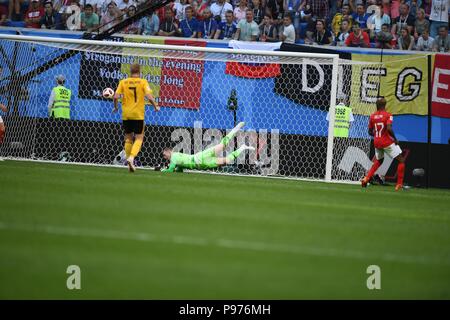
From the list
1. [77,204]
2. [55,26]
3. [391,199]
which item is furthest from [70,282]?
[55,26]

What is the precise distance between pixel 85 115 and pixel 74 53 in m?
2.02

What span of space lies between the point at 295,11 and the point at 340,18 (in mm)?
1408

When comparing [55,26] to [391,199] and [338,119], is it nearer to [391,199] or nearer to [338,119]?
[338,119]

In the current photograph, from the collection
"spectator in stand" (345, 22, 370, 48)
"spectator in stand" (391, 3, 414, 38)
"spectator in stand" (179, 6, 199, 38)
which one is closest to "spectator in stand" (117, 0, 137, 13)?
"spectator in stand" (179, 6, 199, 38)

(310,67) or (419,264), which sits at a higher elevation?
(310,67)

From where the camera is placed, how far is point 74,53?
82.4ft

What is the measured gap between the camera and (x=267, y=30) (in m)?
27.0

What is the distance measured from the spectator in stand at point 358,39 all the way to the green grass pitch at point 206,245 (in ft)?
42.6

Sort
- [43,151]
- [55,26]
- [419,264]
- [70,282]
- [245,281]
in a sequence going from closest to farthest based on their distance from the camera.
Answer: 1. [70,282]
2. [245,281]
3. [419,264]
4. [43,151]
5. [55,26]

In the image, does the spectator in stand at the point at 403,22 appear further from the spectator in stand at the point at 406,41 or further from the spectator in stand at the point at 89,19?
the spectator in stand at the point at 89,19

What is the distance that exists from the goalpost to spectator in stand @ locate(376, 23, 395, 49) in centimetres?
148

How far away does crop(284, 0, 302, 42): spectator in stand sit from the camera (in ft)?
88.9

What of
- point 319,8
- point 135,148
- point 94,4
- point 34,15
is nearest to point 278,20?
point 319,8

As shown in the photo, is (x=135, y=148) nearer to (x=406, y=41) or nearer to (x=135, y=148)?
(x=135, y=148)
